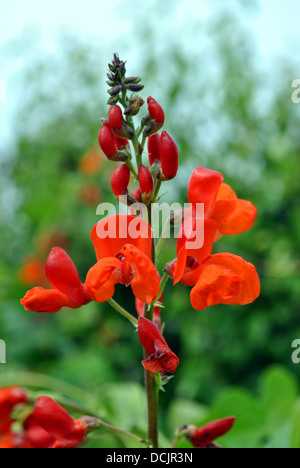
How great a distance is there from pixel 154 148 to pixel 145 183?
0.13 meters

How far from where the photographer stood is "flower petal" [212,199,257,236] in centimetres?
95

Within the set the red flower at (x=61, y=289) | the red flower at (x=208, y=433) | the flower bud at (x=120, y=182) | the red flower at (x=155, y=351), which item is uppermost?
the flower bud at (x=120, y=182)

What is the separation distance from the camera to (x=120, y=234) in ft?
2.85

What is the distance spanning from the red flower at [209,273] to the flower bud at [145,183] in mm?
81

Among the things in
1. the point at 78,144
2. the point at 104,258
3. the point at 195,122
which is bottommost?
the point at 104,258

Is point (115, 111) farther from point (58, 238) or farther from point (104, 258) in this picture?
point (58, 238)

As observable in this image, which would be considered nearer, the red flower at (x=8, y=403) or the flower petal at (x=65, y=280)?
the flower petal at (x=65, y=280)

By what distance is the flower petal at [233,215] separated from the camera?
3.13 feet

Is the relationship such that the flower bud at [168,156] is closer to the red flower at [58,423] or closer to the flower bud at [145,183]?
the flower bud at [145,183]

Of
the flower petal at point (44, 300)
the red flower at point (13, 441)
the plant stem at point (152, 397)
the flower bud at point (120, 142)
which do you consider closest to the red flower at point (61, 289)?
the flower petal at point (44, 300)

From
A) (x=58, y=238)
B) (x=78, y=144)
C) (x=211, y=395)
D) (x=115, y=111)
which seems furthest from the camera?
(x=78, y=144)

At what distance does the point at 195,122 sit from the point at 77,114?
1.14m
